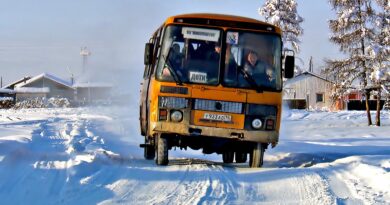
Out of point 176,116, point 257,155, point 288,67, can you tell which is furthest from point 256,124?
point 176,116

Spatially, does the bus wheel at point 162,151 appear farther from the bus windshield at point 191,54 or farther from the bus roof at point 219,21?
the bus roof at point 219,21

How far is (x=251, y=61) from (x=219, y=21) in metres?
0.95

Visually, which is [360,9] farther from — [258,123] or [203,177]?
[203,177]

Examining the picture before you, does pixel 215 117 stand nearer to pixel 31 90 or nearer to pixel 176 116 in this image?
pixel 176 116

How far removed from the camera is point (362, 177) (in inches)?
344

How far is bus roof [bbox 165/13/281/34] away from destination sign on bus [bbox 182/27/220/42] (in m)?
0.13

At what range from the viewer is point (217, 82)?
10578 millimetres

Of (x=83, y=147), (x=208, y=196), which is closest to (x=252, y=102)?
(x=208, y=196)

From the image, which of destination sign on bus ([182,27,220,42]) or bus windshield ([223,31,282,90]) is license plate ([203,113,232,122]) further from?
destination sign on bus ([182,27,220,42])

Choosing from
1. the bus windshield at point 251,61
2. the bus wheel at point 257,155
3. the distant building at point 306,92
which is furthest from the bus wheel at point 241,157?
the distant building at point 306,92

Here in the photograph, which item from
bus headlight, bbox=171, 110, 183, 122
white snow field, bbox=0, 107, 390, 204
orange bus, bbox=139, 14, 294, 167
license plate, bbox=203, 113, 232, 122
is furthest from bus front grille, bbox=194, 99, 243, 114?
white snow field, bbox=0, 107, 390, 204

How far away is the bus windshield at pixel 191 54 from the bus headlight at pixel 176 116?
2.22 ft

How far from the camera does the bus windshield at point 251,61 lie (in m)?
10.7

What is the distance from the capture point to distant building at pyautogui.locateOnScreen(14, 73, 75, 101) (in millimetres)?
88825
